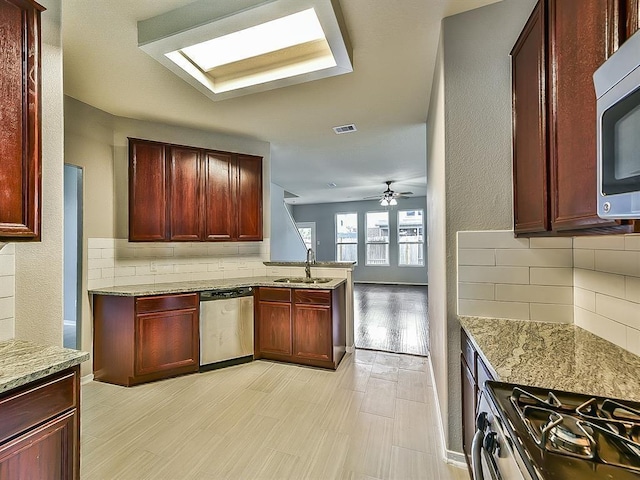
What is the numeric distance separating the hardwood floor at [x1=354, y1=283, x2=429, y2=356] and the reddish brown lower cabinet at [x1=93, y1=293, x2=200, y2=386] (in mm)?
2051

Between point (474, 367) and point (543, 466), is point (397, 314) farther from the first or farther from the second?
point (543, 466)

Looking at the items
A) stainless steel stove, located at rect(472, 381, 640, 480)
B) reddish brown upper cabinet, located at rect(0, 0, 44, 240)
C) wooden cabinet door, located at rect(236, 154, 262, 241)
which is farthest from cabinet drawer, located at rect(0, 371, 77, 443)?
wooden cabinet door, located at rect(236, 154, 262, 241)

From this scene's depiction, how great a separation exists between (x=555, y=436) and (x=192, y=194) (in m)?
3.32

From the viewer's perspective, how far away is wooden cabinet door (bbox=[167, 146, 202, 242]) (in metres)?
3.10

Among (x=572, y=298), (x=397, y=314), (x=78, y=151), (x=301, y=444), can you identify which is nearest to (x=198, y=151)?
(x=78, y=151)

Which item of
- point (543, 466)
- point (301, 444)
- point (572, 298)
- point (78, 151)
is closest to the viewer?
point (543, 466)

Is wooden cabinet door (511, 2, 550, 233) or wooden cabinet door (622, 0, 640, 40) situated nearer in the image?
wooden cabinet door (622, 0, 640, 40)

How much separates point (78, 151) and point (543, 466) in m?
3.64

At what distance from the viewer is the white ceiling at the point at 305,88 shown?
68.3 inches

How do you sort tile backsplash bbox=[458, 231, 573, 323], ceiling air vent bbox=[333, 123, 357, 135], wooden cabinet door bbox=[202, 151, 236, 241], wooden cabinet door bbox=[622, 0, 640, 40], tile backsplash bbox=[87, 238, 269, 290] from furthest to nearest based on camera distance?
ceiling air vent bbox=[333, 123, 357, 135], wooden cabinet door bbox=[202, 151, 236, 241], tile backsplash bbox=[87, 238, 269, 290], tile backsplash bbox=[458, 231, 573, 323], wooden cabinet door bbox=[622, 0, 640, 40]

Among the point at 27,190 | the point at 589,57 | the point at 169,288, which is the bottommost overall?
the point at 169,288

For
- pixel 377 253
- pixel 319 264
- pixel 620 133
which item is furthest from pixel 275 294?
pixel 377 253

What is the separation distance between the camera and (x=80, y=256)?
2.73 meters

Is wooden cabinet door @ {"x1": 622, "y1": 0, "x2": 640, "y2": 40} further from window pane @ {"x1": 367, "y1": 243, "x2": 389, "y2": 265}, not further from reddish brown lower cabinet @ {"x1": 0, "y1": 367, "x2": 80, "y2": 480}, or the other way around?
window pane @ {"x1": 367, "y1": 243, "x2": 389, "y2": 265}
